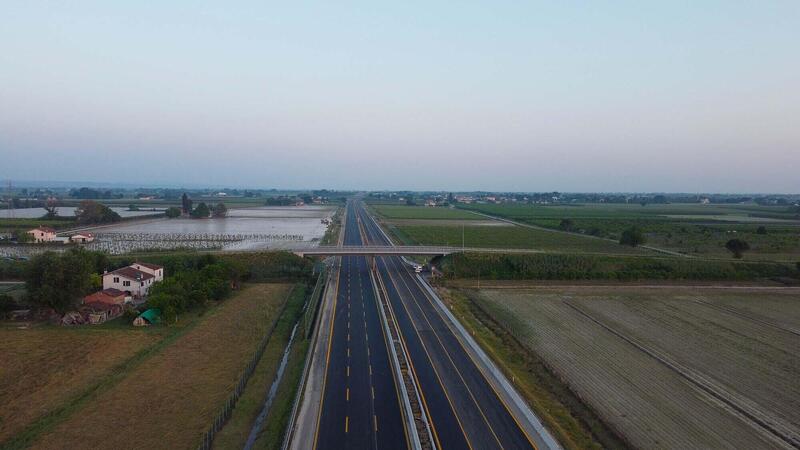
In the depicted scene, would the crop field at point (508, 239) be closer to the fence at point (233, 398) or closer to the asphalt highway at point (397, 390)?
the asphalt highway at point (397, 390)

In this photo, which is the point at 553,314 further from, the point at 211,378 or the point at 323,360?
the point at 211,378

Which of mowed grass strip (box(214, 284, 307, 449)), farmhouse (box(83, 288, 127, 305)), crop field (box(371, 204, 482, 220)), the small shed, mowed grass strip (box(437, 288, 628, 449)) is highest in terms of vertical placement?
crop field (box(371, 204, 482, 220))

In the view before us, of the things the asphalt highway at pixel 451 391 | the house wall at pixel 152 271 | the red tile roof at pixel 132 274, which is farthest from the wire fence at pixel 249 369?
the red tile roof at pixel 132 274

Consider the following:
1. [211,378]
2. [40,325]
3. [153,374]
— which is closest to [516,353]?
[211,378]

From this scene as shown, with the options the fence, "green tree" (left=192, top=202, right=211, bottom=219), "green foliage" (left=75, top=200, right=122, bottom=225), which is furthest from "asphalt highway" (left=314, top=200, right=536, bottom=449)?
"green tree" (left=192, top=202, right=211, bottom=219)

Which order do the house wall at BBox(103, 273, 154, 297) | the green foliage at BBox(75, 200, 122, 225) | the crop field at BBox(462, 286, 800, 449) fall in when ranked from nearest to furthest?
the crop field at BBox(462, 286, 800, 449) → the house wall at BBox(103, 273, 154, 297) → the green foliage at BBox(75, 200, 122, 225)

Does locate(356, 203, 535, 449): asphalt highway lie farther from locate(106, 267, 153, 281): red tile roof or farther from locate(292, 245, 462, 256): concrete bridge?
locate(106, 267, 153, 281): red tile roof
